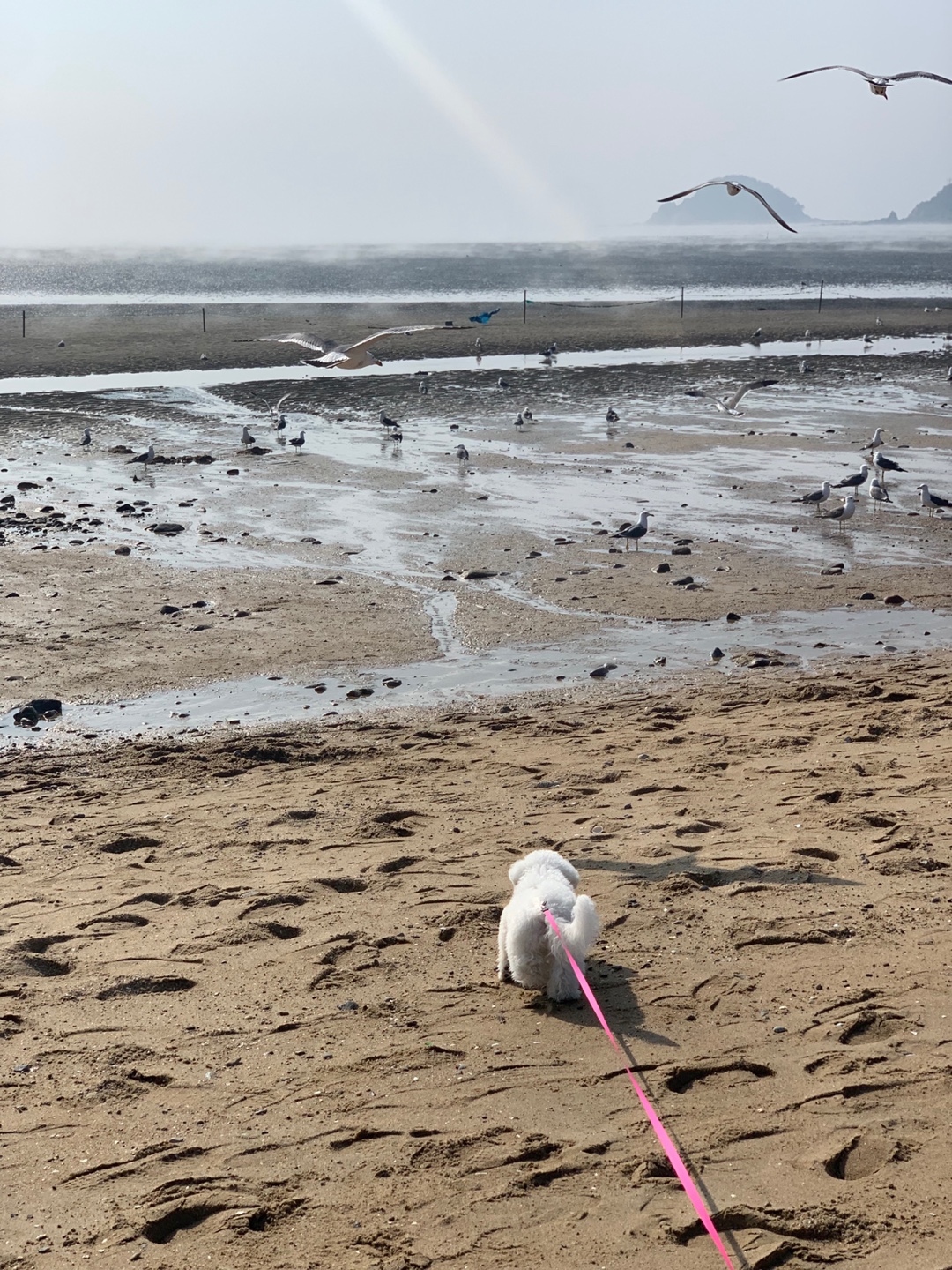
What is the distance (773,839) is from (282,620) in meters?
7.18

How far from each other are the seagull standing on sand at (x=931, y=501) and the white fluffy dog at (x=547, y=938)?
45.6 ft

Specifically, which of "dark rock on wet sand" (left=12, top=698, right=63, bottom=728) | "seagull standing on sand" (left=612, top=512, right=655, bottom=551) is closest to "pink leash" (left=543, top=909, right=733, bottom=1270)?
"dark rock on wet sand" (left=12, top=698, right=63, bottom=728)

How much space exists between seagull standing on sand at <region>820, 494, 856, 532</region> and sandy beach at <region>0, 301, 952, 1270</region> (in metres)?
0.42

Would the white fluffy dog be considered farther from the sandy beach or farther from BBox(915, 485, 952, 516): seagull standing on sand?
BBox(915, 485, 952, 516): seagull standing on sand

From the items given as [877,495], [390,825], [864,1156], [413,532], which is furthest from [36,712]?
[877,495]

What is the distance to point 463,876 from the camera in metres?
6.79

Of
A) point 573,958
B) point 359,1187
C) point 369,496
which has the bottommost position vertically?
point 359,1187

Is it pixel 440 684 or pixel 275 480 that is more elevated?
pixel 275 480

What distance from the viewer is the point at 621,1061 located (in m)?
4.86

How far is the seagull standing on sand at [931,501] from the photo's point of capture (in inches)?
699

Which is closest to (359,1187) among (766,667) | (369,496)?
(766,667)

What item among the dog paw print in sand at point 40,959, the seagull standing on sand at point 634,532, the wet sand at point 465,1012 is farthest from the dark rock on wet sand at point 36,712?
the seagull standing on sand at point 634,532

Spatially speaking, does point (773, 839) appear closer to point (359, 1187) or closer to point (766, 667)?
point (359, 1187)

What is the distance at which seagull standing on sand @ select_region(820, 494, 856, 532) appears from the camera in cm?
1723
